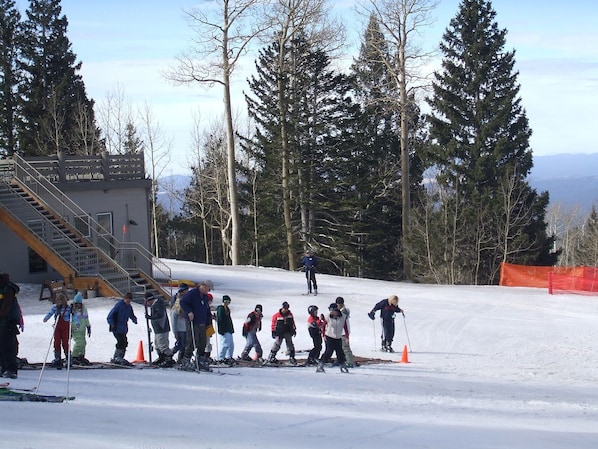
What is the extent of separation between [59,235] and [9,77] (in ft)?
103

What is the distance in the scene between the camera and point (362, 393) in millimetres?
12789

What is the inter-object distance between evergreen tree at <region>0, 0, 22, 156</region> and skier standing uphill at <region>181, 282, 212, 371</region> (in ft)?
138

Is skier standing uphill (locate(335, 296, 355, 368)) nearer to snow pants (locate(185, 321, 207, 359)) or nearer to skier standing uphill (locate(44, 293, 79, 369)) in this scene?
snow pants (locate(185, 321, 207, 359))

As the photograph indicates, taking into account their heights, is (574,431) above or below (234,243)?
below

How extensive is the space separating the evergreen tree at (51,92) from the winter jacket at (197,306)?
38.7 metres

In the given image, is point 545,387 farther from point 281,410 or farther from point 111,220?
point 111,220

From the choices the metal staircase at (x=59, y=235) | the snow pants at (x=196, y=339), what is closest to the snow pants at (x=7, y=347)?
the snow pants at (x=196, y=339)

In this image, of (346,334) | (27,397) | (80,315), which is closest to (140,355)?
(80,315)

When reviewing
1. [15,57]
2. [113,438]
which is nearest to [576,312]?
[113,438]

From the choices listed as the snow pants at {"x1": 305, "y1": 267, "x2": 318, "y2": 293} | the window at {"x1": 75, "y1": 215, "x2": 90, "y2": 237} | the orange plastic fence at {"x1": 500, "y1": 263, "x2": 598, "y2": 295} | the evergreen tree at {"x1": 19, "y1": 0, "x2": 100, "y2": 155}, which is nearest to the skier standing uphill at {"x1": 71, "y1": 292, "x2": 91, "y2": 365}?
the snow pants at {"x1": 305, "y1": 267, "x2": 318, "y2": 293}

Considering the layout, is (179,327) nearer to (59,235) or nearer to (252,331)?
(252,331)

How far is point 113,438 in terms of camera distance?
8312 millimetres

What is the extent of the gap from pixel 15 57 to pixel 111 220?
98.7 ft

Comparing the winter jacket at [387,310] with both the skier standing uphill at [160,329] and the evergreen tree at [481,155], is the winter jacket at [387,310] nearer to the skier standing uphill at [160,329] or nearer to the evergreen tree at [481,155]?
the skier standing uphill at [160,329]
